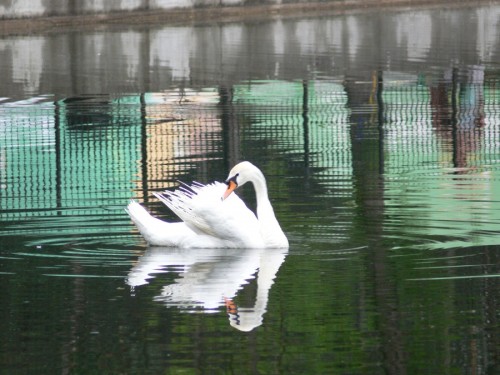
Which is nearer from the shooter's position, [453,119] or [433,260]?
[433,260]

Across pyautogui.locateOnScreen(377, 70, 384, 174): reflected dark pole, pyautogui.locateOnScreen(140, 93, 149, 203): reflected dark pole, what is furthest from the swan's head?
pyautogui.locateOnScreen(377, 70, 384, 174): reflected dark pole

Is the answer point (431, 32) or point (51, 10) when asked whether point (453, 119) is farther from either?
point (51, 10)

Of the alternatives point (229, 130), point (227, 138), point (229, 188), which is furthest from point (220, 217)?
point (229, 130)

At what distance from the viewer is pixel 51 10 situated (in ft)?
153

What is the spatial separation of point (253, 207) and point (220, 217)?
2875 mm

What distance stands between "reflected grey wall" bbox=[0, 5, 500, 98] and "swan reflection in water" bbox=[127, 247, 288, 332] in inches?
615

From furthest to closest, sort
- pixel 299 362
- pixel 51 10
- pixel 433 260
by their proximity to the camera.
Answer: pixel 51 10 → pixel 433 260 → pixel 299 362

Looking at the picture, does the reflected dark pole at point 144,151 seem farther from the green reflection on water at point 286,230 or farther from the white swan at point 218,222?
the white swan at point 218,222

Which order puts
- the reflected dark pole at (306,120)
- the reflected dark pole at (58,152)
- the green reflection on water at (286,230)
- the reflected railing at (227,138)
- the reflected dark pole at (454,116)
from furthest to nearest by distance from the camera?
the reflected dark pole at (454,116) → the reflected dark pole at (306,120) → the reflected railing at (227,138) → the reflected dark pole at (58,152) → the green reflection on water at (286,230)

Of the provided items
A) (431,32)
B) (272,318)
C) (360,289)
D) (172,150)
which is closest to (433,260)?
(360,289)

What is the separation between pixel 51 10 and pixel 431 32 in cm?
1099

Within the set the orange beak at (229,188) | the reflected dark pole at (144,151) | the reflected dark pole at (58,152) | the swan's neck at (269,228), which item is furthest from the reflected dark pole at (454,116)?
the swan's neck at (269,228)

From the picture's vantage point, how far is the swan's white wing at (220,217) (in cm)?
1427

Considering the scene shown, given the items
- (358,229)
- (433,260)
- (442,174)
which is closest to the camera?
(433,260)
